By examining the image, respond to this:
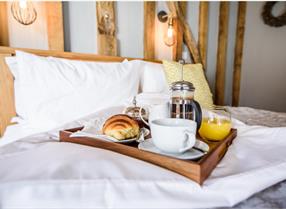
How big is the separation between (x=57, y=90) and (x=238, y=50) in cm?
332

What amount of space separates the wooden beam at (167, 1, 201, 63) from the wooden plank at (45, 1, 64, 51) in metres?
1.38

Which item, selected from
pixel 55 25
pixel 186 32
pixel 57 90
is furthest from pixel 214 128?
pixel 186 32

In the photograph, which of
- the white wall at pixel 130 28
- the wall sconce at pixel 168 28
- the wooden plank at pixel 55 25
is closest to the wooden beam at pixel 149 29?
the white wall at pixel 130 28

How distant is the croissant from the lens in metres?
0.64

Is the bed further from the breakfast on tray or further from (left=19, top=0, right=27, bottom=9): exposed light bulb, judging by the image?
(left=19, top=0, right=27, bottom=9): exposed light bulb

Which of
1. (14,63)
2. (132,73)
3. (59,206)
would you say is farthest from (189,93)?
(14,63)

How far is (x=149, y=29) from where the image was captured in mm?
2113

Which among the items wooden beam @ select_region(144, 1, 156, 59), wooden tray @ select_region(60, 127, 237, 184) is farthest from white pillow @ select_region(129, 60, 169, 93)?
wooden tray @ select_region(60, 127, 237, 184)

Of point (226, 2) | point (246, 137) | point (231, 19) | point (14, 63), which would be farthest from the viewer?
point (231, 19)

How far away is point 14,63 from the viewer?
1.08 m

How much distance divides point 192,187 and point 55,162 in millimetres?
299

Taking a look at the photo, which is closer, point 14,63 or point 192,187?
point 192,187

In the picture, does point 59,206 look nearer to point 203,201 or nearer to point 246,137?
point 203,201

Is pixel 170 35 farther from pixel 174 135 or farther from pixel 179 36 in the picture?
pixel 174 135
